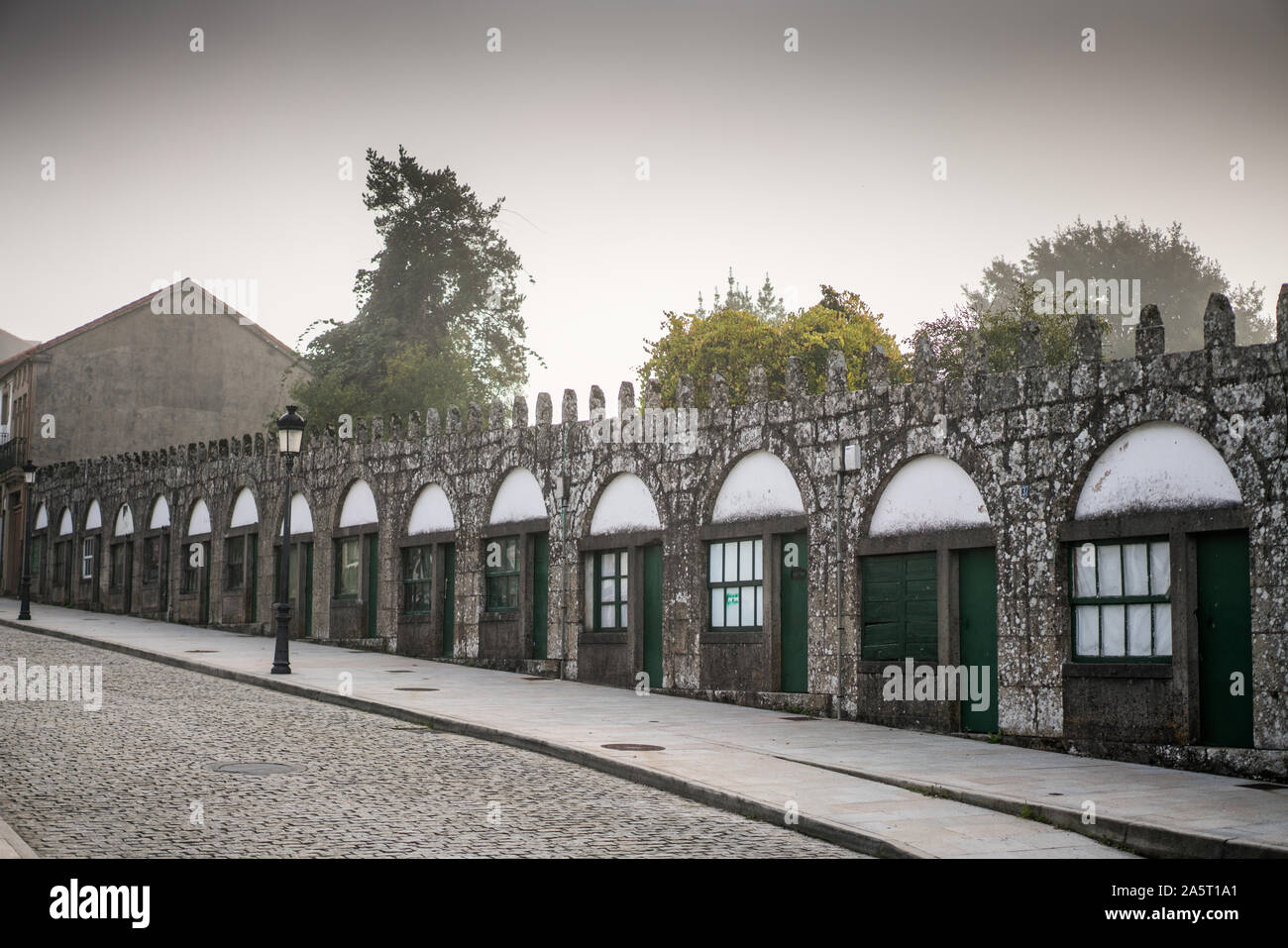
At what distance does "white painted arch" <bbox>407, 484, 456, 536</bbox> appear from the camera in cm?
2292

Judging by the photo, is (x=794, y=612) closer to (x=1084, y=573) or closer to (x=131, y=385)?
(x=1084, y=573)

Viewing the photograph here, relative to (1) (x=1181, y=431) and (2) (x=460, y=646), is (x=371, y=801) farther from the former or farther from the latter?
(2) (x=460, y=646)

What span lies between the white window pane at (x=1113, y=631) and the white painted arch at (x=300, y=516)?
1792 cm

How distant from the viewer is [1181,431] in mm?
12383

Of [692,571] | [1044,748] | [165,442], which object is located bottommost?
[1044,748]

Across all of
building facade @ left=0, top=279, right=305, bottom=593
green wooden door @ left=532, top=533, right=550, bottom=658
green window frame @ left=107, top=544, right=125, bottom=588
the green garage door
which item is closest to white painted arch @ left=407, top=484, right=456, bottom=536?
green wooden door @ left=532, top=533, right=550, bottom=658

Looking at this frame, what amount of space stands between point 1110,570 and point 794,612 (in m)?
4.54

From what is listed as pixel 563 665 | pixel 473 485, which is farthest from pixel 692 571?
pixel 473 485

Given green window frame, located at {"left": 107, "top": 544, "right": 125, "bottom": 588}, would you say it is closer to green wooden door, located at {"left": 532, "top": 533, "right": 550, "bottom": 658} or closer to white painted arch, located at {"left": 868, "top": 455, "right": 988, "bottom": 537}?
green wooden door, located at {"left": 532, "top": 533, "right": 550, "bottom": 658}

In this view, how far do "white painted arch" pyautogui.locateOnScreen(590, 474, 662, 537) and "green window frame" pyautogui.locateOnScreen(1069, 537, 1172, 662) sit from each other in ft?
22.3

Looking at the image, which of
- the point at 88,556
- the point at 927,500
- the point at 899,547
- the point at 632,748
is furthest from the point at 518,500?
the point at 88,556

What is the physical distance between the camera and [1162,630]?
12.4 m
